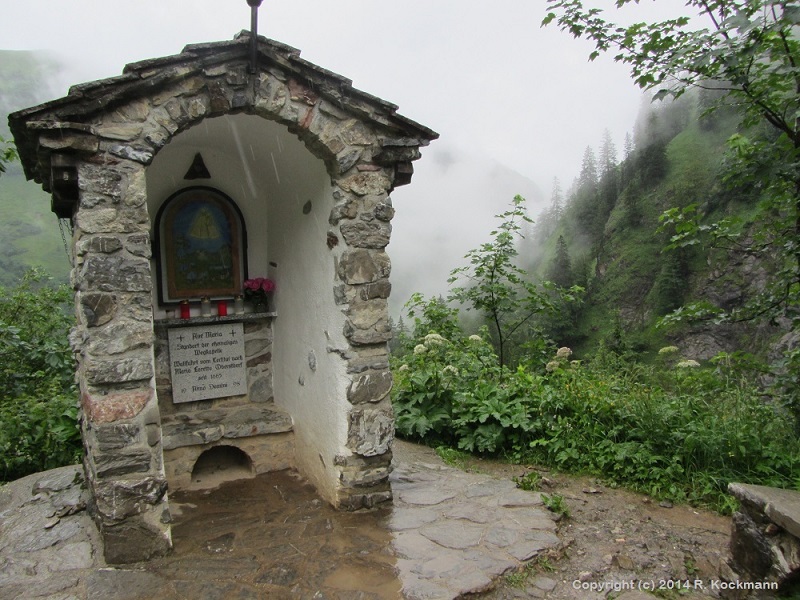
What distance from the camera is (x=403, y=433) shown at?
556 centimetres

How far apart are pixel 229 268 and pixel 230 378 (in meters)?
1.02

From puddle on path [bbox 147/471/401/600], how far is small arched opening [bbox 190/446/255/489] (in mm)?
198

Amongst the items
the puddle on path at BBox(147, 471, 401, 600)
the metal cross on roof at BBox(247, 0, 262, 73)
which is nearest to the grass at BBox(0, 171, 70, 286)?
the puddle on path at BBox(147, 471, 401, 600)

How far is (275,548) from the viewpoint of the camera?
11.2 ft

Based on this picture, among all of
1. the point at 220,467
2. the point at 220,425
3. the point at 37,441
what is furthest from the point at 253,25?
the point at 37,441

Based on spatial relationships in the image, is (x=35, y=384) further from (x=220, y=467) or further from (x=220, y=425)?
(x=220, y=425)

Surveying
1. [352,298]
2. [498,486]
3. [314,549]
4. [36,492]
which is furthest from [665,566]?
[36,492]

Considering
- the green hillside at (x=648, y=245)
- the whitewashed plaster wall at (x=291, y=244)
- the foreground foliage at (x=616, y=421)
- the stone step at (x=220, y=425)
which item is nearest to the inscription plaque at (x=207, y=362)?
the stone step at (x=220, y=425)

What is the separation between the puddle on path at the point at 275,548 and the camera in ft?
9.70

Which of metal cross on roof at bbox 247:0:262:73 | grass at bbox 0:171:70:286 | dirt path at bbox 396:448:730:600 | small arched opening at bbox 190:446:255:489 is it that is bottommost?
dirt path at bbox 396:448:730:600

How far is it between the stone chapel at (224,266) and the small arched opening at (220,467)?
0.07 ft

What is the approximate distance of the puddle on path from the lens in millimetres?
2955

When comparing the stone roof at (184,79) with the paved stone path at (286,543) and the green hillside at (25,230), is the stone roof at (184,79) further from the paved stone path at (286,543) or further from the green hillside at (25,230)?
the green hillside at (25,230)

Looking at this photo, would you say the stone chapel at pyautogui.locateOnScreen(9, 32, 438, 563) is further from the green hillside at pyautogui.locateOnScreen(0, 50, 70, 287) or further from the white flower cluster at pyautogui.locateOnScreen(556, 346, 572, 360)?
the green hillside at pyautogui.locateOnScreen(0, 50, 70, 287)
